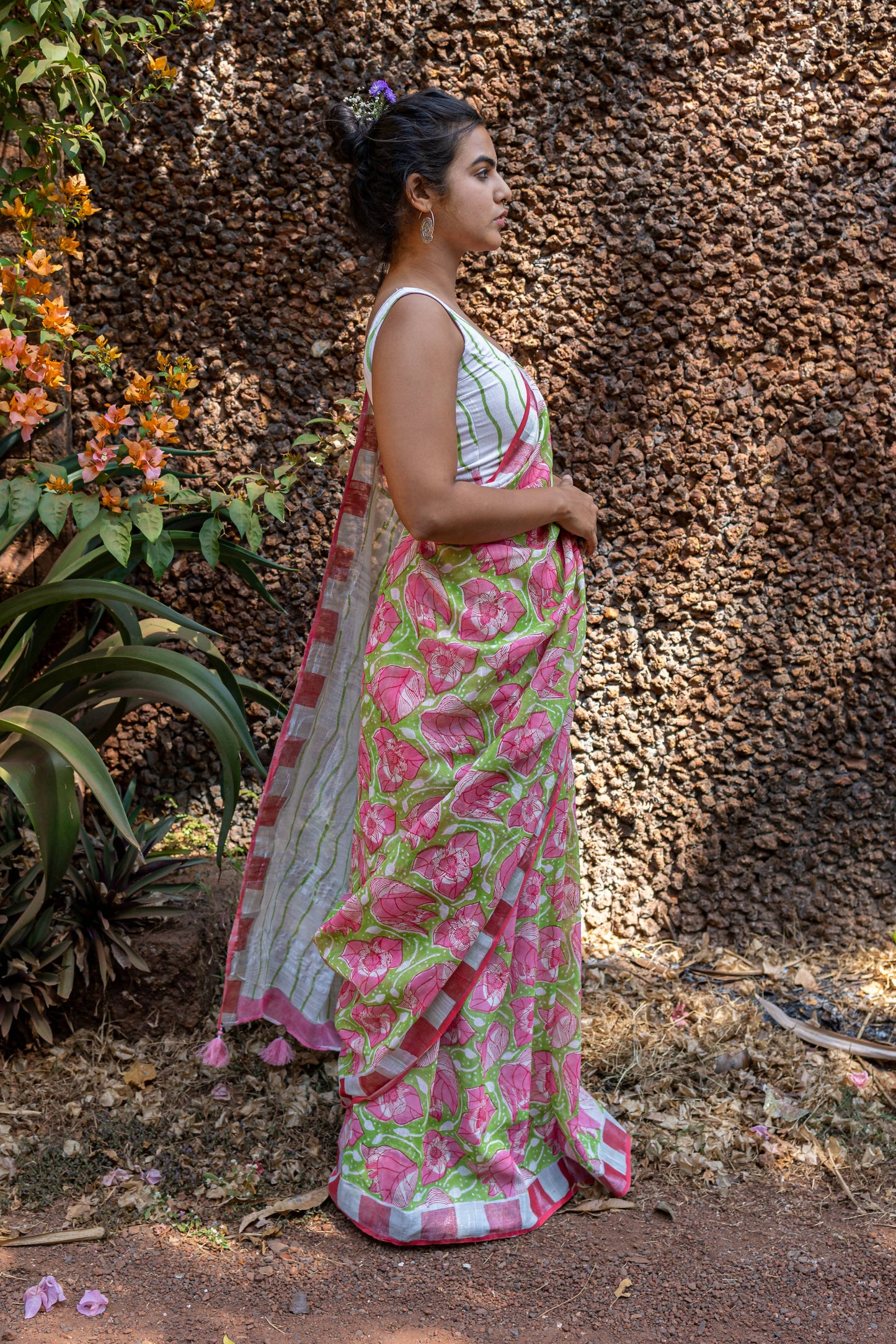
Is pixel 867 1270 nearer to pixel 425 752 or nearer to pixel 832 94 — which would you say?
pixel 425 752

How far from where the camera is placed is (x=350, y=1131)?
1.95m

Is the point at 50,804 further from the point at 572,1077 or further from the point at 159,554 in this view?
the point at 572,1077

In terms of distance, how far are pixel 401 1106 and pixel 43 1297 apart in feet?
2.10

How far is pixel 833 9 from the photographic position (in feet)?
8.60

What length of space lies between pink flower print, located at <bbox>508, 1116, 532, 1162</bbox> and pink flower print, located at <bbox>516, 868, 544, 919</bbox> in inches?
15.2

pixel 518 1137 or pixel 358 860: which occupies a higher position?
pixel 358 860

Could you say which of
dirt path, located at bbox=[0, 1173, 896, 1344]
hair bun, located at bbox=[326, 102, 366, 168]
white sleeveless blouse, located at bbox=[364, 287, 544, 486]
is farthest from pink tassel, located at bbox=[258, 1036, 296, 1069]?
hair bun, located at bbox=[326, 102, 366, 168]

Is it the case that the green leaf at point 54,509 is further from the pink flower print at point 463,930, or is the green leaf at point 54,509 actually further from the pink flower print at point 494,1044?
the pink flower print at point 494,1044

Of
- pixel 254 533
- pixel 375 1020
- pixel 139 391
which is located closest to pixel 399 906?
pixel 375 1020

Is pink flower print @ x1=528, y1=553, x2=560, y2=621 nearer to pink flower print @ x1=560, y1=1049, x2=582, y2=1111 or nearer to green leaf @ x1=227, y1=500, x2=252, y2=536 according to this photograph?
green leaf @ x1=227, y1=500, x2=252, y2=536

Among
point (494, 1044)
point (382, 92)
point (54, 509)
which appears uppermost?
point (382, 92)

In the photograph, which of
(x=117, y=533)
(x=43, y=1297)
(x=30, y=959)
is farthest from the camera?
(x=30, y=959)

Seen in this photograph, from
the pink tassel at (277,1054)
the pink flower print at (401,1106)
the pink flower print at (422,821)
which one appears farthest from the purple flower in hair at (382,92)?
the pink tassel at (277,1054)

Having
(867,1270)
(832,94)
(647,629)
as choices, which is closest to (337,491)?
(647,629)
